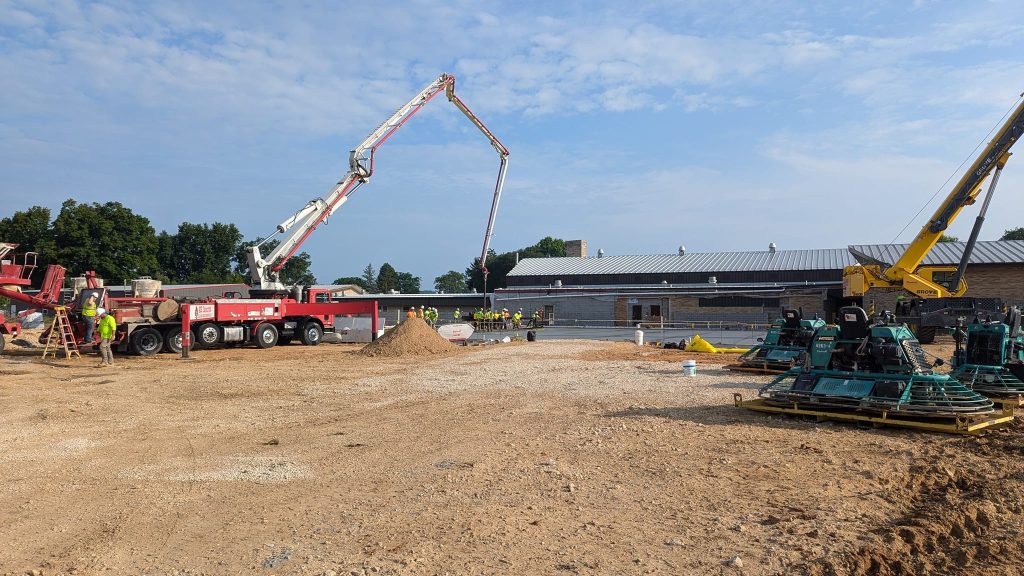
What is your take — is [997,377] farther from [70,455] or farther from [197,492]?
[70,455]

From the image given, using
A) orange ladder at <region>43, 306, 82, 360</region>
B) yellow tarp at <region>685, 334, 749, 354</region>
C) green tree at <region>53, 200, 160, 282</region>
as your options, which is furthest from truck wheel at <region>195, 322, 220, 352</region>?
green tree at <region>53, 200, 160, 282</region>

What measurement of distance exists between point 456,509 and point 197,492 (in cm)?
277

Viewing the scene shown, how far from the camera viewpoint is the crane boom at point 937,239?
24.4 meters

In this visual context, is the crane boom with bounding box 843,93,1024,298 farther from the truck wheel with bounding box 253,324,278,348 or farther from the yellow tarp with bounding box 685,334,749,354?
the truck wheel with bounding box 253,324,278,348

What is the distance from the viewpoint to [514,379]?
16.2 m

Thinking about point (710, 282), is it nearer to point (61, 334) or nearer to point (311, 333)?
point (311, 333)

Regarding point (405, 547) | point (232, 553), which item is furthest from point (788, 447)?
point (232, 553)

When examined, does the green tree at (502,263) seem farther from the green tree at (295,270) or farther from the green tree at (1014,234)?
the green tree at (1014,234)

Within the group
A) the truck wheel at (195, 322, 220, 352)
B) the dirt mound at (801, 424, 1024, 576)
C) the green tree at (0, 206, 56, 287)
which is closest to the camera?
the dirt mound at (801, 424, 1024, 576)

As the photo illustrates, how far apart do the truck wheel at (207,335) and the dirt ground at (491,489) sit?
37.7ft

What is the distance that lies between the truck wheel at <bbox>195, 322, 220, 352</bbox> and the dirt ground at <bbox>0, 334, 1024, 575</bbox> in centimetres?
1150

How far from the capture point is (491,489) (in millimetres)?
6957

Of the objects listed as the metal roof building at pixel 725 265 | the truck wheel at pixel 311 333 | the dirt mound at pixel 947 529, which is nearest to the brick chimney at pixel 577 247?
the metal roof building at pixel 725 265

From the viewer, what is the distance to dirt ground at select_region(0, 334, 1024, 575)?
5.22 meters
